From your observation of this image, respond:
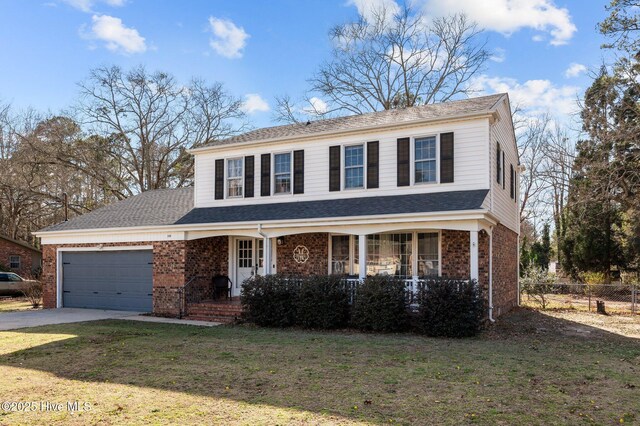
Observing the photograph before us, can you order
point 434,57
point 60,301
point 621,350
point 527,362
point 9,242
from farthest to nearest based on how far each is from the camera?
1. point 434,57
2. point 9,242
3. point 60,301
4. point 621,350
5. point 527,362

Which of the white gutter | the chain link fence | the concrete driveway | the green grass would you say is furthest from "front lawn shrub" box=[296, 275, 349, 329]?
the green grass

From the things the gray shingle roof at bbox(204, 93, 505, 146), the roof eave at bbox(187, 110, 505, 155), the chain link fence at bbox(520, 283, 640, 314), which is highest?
the gray shingle roof at bbox(204, 93, 505, 146)

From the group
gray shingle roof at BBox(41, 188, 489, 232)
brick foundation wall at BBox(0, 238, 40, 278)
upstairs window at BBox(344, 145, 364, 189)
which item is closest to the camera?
gray shingle roof at BBox(41, 188, 489, 232)

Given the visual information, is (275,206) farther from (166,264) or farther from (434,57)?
(434,57)

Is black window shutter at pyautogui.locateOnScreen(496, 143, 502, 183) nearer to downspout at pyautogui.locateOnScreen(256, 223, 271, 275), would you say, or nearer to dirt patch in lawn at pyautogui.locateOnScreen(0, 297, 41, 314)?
downspout at pyautogui.locateOnScreen(256, 223, 271, 275)

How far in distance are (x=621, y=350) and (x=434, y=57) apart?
26.5m

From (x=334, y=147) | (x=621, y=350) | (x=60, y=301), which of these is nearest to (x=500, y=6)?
(x=334, y=147)

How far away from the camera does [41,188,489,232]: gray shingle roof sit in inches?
509

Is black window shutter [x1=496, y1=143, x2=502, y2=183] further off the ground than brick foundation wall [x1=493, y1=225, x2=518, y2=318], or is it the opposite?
black window shutter [x1=496, y1=143, x2=502, y2=183]

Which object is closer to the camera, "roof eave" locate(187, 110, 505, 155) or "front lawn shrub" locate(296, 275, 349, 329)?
"front lawn shrub" locate(296, 275, 349, 329)

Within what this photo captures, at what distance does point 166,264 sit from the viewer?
16.0m

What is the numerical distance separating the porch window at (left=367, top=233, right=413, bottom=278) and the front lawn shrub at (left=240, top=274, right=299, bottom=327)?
8.90 ft

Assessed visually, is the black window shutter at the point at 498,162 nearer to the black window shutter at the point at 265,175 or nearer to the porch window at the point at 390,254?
the porch window at the point at 390,254

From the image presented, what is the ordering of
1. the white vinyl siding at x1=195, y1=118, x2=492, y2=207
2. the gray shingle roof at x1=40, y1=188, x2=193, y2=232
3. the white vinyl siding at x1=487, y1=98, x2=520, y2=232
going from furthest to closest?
1. the gray shingle roof at x1=40, y1=188, x2=193, y2=232
2. the white vinyl siding at x1=487, y1=98, x2=520, y2=232
3. the white vinyl siding at x1=195, y1=118, x2=492, y2=207
